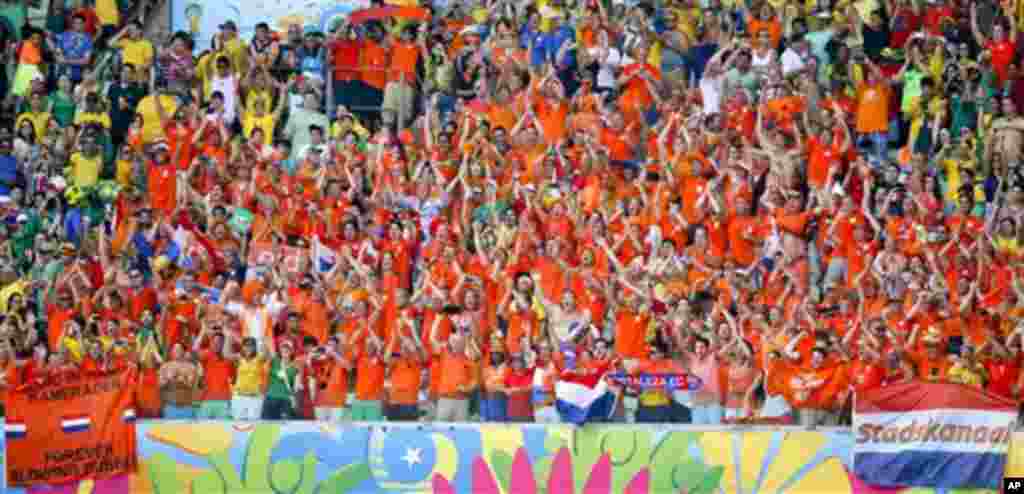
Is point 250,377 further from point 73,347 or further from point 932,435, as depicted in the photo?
point 932,435

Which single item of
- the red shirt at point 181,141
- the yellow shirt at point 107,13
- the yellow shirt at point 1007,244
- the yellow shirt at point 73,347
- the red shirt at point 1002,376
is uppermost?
the yellow shirt at point 107,13

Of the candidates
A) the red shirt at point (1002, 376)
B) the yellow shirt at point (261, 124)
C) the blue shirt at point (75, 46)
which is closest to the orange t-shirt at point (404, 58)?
the yellow shirt at point (261, 124)

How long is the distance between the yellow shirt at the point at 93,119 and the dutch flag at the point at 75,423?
5392 mm

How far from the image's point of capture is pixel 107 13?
96.0 feet

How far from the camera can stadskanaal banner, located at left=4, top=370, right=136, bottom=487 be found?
22.8 m

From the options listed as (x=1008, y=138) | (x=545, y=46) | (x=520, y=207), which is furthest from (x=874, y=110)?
(x=520, y=207)

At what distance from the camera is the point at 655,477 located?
2302cm

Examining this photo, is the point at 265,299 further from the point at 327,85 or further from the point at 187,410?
the point at 327,85

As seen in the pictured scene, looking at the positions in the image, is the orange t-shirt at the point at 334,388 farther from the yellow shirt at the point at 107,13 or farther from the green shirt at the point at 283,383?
the yellow shirt at the point at 107,13

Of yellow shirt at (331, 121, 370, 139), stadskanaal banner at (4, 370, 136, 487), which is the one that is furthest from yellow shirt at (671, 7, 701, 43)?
stadskanaal banner at (4, 370, 136, 487)

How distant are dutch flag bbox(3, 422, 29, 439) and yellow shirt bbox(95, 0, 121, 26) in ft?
25.1

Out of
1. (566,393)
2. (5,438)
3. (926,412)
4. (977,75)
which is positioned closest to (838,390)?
(926,412)

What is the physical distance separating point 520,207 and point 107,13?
252 inches

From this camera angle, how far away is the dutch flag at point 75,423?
907 inches
